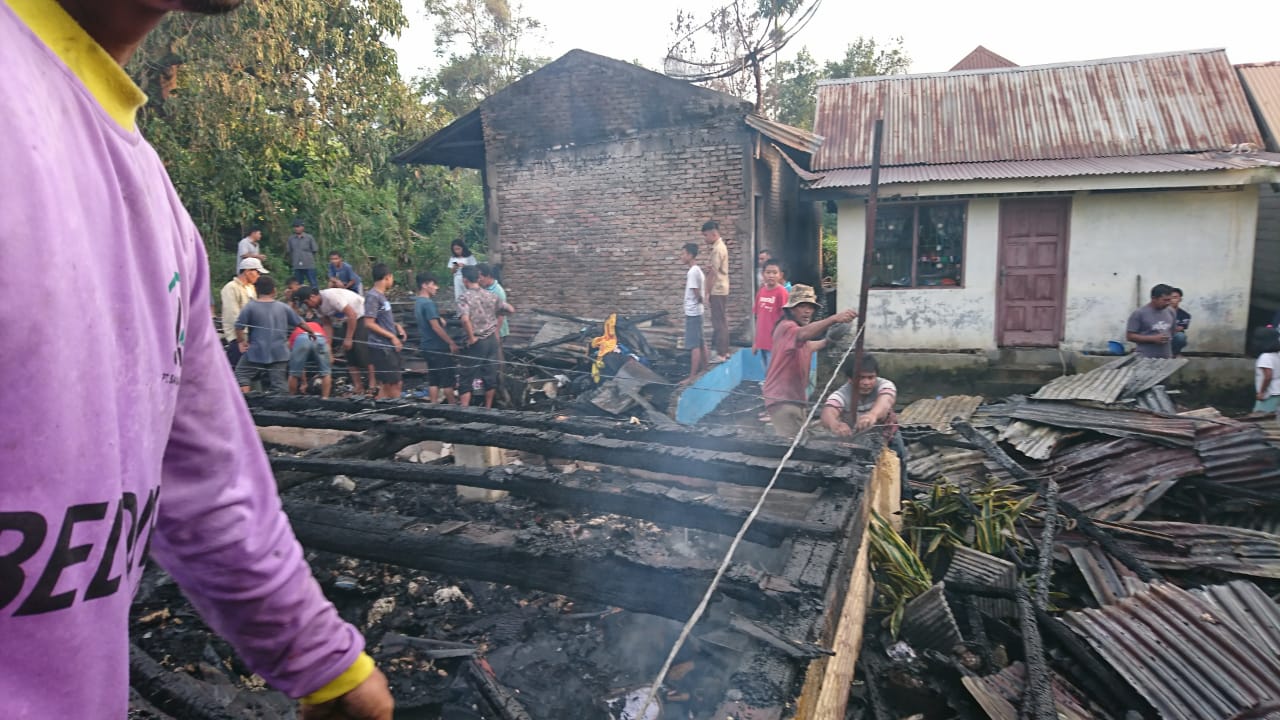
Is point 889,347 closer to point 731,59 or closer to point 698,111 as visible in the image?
point 698,111

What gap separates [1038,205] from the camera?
11516 mm

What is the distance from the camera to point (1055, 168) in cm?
1098

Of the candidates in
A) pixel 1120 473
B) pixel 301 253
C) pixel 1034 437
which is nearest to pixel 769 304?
pixel 1034 437

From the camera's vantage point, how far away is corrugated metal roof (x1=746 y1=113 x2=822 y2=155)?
36.0 feet

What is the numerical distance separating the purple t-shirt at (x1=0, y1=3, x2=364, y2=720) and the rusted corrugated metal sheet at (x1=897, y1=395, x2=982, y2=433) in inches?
301

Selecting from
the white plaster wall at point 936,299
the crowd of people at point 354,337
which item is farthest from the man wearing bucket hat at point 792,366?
the white plaster wall at point 936,299

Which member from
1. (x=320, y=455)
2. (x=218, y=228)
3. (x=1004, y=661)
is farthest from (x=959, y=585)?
(x=218, y=228)

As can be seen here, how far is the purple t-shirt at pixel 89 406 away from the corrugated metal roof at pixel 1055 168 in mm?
10195

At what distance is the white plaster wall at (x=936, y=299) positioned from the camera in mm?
11719

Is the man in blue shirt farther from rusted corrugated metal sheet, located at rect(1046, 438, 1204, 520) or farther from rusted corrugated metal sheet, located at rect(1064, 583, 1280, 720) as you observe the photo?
rusted corrugated metal sheet, located at rect(1064, 583, 1280, 720)

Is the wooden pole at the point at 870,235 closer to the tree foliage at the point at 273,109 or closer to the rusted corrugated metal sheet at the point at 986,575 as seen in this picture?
the rusted corrugated metal sheet at the point at 986,575

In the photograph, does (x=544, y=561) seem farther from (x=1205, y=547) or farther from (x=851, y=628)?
(x=1205, y=547)

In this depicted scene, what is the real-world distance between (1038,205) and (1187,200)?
202 cm

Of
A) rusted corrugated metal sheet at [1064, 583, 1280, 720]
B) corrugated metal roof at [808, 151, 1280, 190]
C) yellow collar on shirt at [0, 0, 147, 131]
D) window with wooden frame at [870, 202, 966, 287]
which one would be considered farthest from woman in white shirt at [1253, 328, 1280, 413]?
yellow collar on shirt at [0, 0, 147, 131]
